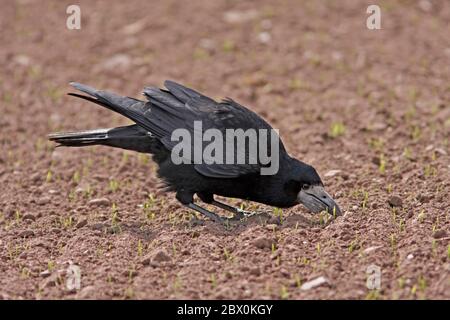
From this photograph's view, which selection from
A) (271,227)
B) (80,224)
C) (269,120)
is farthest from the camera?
(269,120)

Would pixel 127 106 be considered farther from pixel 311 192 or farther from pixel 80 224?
pixel 311 192

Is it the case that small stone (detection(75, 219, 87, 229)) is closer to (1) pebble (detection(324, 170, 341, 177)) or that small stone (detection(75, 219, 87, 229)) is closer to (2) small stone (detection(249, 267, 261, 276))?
(2) small stone (detection(249, 267, 261, 276))

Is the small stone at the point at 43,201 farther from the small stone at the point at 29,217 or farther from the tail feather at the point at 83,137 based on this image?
the tail feather at the point at 83,137

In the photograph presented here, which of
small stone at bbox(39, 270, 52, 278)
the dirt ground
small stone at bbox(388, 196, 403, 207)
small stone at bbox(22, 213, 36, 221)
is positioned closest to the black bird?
the dirt ground

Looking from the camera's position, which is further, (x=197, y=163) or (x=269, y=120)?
(x=269, y=120)

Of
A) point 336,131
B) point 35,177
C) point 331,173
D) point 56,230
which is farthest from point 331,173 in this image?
point 35,177

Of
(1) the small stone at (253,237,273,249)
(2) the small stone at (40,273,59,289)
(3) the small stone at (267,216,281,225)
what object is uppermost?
(3) the small stone at (267,216,281,225)

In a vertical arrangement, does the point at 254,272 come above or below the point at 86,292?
above

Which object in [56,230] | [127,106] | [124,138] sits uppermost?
[127,106]
